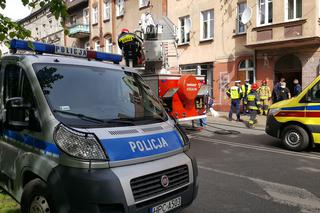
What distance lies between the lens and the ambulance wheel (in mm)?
8891

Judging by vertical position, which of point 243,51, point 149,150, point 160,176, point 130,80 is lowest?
point 160,176

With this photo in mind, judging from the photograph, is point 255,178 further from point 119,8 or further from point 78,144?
point 119,8

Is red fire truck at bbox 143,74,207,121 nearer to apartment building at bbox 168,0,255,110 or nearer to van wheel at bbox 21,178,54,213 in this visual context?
van wheel at bbox 21,178,54,213

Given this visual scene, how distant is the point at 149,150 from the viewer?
364 centimetres

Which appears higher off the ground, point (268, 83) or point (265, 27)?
point (265, 27)

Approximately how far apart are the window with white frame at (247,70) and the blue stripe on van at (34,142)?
16.7 metres

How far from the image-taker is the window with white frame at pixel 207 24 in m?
22.0

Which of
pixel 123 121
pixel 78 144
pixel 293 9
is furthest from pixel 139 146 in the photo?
pixel 293 9

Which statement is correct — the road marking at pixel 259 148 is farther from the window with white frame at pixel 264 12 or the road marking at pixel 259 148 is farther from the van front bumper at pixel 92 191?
the window with white frame at pixel 264 12

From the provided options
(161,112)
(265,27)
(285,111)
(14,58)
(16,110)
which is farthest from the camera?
(265,27)

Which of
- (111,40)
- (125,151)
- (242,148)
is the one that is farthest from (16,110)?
(111,40)

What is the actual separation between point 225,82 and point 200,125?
807cm

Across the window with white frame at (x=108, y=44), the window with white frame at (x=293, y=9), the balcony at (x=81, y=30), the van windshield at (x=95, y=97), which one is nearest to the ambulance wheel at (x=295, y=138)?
the van windshield at (x=95, y=97)

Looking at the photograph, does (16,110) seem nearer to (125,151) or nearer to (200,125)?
(125,151)
